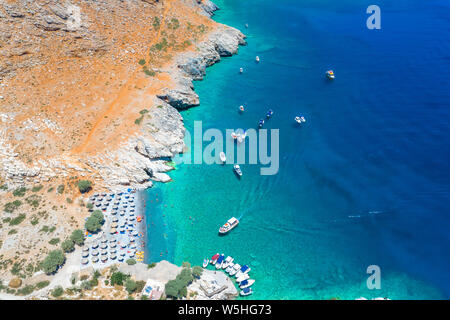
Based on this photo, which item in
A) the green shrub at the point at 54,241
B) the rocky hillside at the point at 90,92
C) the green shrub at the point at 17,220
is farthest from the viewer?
the rocky hillside at the point at 90,92

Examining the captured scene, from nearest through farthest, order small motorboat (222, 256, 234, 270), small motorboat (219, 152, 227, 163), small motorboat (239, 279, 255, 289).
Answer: small motorboat (239, 279, 255, 289)
small motorboat (222, 256, 234, 270)
small motorboat (219, 152, 227, 163)

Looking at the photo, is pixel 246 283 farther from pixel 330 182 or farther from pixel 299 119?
pixel 299 119

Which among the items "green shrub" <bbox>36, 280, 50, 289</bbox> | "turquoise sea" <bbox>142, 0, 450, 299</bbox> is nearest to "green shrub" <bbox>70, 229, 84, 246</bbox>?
"green shrub" <bbox>36, 280, 50, 289</bbox>

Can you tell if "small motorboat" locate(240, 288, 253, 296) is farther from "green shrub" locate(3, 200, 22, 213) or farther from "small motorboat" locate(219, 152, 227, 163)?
Result: "green shrub" locate(3, 200, 22, 213)

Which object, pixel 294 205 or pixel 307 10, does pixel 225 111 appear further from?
pixel 307 10

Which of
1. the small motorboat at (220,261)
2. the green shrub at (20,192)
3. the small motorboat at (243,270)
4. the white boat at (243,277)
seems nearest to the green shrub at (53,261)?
the green shrub at (20,192)

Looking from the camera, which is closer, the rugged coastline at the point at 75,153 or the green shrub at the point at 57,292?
the green shrub at the point at 57,292

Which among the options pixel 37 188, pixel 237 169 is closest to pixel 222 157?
pixel 237 169

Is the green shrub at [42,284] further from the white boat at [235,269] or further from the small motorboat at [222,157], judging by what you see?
the small motorboat at [222,157]
